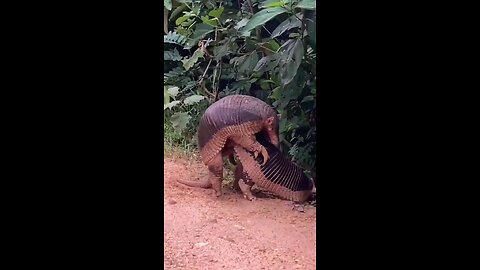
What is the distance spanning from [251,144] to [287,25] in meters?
0.23

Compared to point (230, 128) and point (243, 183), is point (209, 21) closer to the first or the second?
point (230, 128)

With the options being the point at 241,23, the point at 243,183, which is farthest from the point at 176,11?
the point at 243,183

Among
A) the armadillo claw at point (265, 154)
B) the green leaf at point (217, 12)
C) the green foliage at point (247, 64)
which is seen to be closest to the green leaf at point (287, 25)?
the green foliage at point (247, 64)

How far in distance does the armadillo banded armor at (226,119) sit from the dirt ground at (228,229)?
0.04m

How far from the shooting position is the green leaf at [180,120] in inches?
41.0

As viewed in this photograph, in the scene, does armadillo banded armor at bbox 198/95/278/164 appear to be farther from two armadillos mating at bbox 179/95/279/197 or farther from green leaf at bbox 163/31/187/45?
green leaf at bbox 163/31/187/45

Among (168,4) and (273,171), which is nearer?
(168,4)

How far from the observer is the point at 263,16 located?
104 cm
